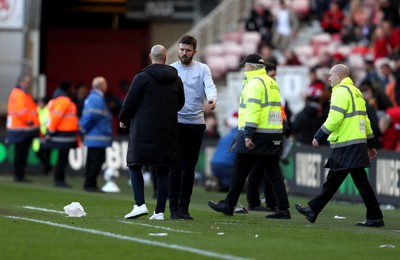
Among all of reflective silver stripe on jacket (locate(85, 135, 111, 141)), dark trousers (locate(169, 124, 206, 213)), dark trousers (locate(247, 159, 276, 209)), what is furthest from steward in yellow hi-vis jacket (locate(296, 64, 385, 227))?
reflective silver stripe on jacket (locate(85, 135, 111, 141))

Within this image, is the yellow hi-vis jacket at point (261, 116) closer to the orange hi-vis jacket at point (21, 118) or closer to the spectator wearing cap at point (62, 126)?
the spectator wearing cap at point (62, 126)

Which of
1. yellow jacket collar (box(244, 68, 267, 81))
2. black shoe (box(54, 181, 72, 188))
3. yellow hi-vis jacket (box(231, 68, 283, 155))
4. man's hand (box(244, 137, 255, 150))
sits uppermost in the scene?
yellow jacket collar (box(244, 68, 267, 81))

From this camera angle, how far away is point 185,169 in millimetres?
16016

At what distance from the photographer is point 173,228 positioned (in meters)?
14.4

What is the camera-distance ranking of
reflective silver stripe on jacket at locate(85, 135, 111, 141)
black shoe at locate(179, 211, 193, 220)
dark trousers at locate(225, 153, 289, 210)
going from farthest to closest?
reflective silver stripe on jacket at locate(85, 135, 111, 141), dark trousers at locate(225, 153, 289, 210), black shoe at locate(179, 211, 193, 220)

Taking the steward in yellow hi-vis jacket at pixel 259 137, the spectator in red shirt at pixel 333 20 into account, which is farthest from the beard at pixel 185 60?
the spectator in red shirt at pixel 333 20

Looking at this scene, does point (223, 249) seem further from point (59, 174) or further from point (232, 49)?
point (232, 49)

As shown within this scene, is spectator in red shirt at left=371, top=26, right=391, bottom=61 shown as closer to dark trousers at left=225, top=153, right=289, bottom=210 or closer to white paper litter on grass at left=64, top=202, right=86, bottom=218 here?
dark trousers at left=225, top=153, right=289, bottom=210

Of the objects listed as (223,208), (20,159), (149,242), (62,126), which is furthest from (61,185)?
(149,242)

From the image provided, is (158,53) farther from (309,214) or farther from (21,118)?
(21,118)

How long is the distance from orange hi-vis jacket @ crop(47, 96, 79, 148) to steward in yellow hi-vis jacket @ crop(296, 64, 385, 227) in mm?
9195

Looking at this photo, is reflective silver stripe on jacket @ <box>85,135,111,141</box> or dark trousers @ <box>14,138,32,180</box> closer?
reflective silver stripe on jacket @ <box>85,135,111,141</box>

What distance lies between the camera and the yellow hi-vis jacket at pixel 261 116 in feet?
54.4

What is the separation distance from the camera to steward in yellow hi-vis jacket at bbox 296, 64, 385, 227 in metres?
15.7
